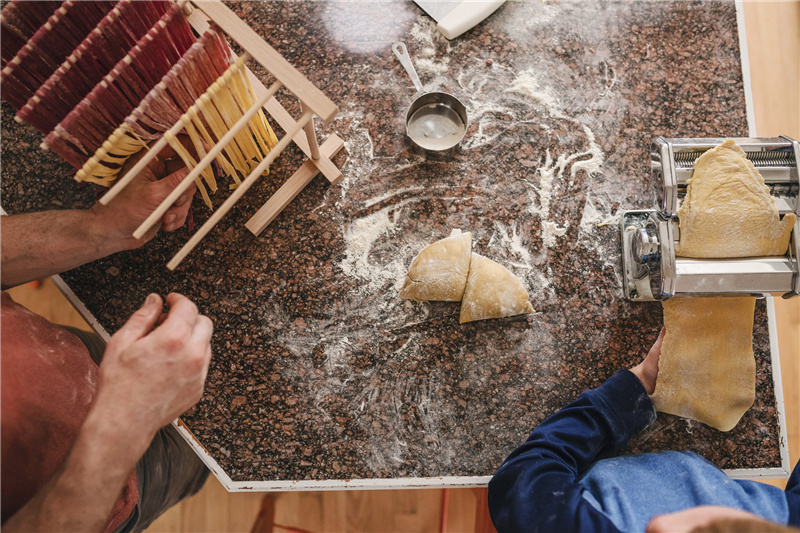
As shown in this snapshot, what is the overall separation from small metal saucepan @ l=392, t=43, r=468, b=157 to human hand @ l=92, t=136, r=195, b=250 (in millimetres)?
511

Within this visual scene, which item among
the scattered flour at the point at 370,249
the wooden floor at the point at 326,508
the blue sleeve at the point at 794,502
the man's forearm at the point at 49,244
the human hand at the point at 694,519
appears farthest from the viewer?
the wooden floor at the point at 326,508

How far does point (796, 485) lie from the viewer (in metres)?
0.91

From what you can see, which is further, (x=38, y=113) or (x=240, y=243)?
(x=240, y=243)

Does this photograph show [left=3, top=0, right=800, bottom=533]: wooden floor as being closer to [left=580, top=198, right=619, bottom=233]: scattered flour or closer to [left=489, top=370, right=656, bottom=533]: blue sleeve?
[left=489, top=370, right=656, bottom=533]: blue sleeve

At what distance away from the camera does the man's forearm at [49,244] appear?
96cm

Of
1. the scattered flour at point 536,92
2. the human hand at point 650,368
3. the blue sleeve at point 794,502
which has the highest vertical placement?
the scattered flour at point 536,92

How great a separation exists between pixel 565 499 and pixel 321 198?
81 centimetres

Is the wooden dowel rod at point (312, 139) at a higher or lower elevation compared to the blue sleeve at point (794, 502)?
higher

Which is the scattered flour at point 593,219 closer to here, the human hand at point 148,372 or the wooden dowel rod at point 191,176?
the wooden dowel rod at point 191,176

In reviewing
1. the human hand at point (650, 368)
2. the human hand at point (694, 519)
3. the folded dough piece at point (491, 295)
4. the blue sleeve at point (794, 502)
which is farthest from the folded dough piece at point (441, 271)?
the blue sleeve at point (794, 502)

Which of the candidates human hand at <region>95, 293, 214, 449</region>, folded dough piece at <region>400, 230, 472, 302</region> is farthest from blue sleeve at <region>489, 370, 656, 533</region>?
human hand at <region>95, 293, 214, 449</region>

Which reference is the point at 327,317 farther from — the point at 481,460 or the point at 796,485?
the point at 796,485

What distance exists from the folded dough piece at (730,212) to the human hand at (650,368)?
240 millimetres

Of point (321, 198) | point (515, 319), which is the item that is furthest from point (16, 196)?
point (515, 319)
